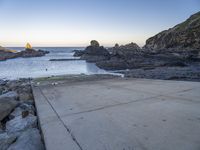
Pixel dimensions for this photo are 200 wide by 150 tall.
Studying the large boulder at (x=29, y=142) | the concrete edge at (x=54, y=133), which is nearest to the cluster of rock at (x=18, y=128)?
the large boulder at (x=29, y=142)

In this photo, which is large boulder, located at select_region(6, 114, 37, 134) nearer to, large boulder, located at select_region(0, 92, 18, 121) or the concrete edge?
the concrete edge

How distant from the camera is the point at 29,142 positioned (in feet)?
7.60

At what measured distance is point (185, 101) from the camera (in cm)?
334

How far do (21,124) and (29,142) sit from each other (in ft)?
3.16

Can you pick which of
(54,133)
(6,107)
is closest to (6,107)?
(6,107)

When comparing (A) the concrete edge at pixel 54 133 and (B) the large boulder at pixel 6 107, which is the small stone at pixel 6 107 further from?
(A) the concrete edge at pixel 54 133

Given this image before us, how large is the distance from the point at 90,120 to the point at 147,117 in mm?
842

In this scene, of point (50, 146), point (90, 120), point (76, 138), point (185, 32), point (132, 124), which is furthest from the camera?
point (185, 32)

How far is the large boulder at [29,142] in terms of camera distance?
222cm

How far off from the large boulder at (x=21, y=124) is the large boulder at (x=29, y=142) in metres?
0.46

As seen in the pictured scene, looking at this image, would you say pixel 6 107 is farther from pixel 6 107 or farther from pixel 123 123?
pixel 123 123

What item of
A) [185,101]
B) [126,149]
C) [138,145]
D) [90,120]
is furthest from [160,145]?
[185,101]

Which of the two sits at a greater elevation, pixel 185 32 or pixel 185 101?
pixel 185 32

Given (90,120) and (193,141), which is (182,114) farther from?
(90,120)
